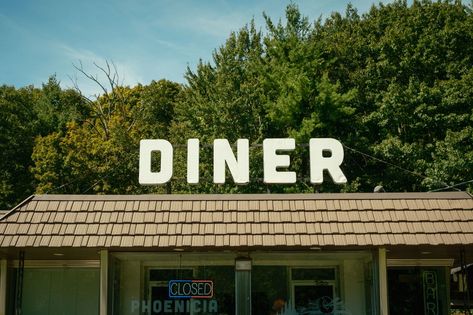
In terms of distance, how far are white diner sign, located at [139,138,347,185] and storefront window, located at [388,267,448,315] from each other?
2899 mm

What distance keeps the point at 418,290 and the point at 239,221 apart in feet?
16.1

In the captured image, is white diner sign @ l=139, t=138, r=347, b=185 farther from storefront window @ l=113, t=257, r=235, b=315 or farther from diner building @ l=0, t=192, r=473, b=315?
storefront window @ l=113, t=257, r=235, b=315

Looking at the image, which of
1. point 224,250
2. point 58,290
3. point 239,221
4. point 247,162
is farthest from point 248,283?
point 247,162

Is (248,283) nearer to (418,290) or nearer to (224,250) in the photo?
(224,250)

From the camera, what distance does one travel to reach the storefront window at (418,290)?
14.2 meters

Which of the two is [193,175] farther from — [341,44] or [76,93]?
[76,93]

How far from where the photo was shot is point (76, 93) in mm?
46719

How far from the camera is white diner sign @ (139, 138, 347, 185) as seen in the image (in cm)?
1633

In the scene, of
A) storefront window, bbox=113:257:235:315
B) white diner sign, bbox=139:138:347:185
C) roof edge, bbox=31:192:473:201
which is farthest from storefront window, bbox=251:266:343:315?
white diner sign, bbox=139:138:347:185

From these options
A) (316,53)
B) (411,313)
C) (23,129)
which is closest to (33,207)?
(411,313)

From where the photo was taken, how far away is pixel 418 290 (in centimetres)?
1453

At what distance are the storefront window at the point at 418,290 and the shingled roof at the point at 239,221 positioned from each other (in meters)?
2.42

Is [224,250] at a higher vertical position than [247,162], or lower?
lower

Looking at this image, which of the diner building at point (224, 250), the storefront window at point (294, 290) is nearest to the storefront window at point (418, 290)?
the diner building at point (224, 250)
